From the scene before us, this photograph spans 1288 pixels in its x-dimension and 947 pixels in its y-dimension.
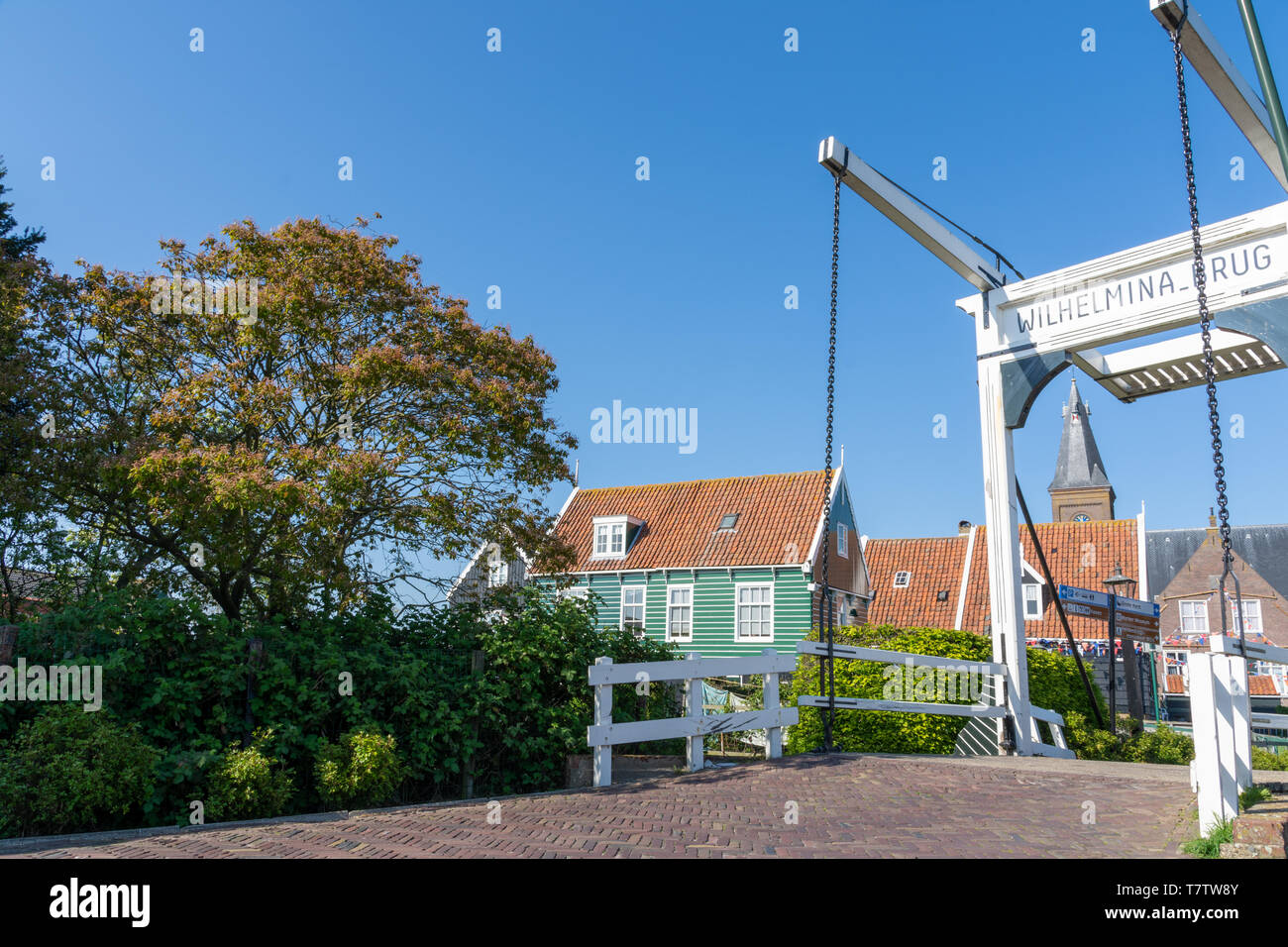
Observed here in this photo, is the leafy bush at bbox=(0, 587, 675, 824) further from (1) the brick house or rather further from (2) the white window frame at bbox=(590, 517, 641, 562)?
(1) the brick house

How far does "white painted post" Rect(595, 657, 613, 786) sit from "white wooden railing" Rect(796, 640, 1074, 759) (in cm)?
209

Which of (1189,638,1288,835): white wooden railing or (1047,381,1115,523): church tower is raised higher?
(1047,381,1115,523): church tower

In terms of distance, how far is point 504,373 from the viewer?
38.3ft

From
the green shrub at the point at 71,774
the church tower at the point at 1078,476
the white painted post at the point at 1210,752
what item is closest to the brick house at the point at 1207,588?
the church tower at the point at 1078,476

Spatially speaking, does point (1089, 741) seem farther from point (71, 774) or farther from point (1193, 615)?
point (1193, 615)

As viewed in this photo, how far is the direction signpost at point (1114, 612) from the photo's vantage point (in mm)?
13328

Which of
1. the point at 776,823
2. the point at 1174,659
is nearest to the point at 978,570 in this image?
the point at 1174,659

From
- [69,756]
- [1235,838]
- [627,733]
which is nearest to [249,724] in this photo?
[69,756]

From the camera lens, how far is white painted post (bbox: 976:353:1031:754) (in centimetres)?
934

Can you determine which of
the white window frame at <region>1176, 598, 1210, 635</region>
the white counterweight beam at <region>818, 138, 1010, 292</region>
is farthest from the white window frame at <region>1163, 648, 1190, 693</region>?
the white counterweight beam at <region>818, 138, 1010, 292</region>

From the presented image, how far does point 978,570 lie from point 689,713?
24970mm

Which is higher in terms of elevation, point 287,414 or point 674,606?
point 287,414

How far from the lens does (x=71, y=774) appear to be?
598cm
